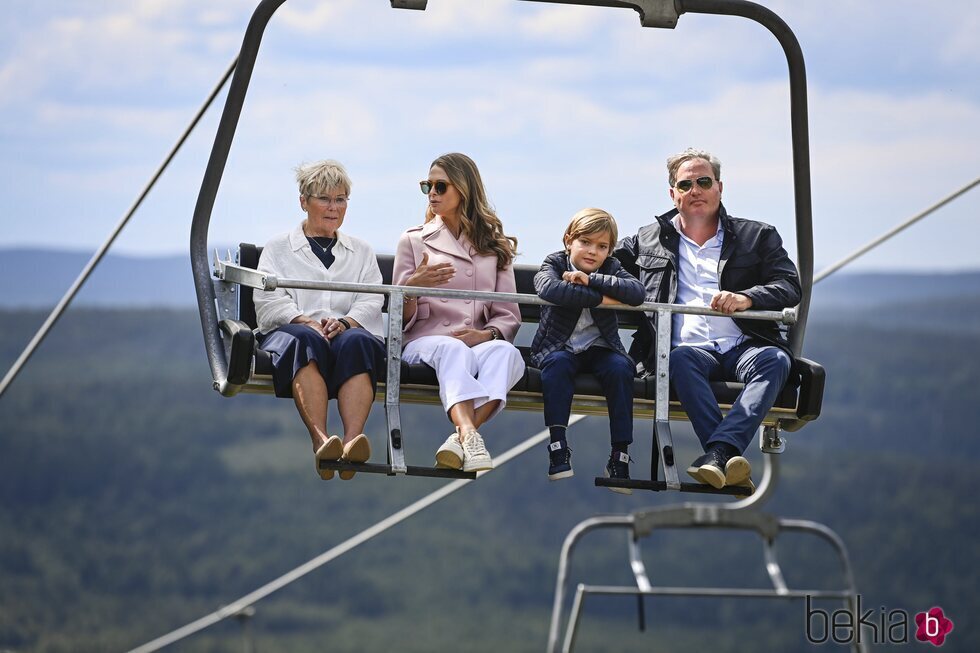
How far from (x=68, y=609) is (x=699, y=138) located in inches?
1000

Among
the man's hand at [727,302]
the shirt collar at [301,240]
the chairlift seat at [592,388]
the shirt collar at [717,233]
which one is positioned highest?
the shirt collar at [717,233]

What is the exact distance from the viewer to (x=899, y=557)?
181 feet

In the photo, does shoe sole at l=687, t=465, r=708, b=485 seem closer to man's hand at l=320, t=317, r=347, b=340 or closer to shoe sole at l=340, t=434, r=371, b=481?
shoe sole at l=340, t=434, r=371, b=481

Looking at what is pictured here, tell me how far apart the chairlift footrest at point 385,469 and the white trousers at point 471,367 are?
26 cm

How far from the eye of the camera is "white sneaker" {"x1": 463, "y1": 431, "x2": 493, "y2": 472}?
5.51m

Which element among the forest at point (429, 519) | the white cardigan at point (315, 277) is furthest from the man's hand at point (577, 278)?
the forest at point (429, 519)

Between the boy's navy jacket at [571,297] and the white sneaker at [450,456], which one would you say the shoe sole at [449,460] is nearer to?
the white sneaker at [450,456]

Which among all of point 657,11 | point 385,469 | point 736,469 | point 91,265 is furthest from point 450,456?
point 91,265

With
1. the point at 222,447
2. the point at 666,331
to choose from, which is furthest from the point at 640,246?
the point at 222,447

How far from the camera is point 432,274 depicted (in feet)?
19.3

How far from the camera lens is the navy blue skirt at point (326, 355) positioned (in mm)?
5723

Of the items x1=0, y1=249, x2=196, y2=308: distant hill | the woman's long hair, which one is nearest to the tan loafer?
the woman's long hair

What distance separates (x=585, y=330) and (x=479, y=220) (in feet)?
1.96

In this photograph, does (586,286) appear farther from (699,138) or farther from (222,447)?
(222,447)
